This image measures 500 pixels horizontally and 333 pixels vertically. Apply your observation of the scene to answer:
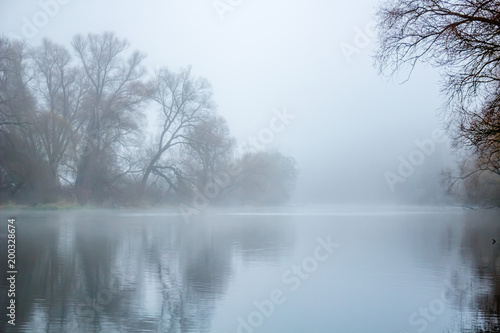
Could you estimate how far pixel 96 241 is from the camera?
17969mm

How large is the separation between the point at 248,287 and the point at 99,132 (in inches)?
1433

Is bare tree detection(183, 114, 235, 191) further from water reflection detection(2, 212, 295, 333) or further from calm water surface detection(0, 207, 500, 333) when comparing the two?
calm water surface detection(0, 207, 500, 333)

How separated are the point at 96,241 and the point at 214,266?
6.53 m

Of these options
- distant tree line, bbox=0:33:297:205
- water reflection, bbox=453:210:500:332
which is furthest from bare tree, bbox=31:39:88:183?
water reflection, bbox=453:210:500:332

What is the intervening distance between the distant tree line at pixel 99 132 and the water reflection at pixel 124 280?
19352mm

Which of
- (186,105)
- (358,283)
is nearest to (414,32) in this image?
(358,283)

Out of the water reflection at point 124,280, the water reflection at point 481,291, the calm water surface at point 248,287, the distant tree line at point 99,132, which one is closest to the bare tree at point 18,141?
the distant tree line at point 99,132

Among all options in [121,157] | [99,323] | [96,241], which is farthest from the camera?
[121,157]

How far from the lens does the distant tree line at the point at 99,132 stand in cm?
3691

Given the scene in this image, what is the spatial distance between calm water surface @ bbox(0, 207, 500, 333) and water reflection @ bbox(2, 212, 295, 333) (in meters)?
0.02

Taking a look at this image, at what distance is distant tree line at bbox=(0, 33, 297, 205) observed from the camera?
36.9 m

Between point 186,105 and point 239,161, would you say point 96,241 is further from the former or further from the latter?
point 239,161

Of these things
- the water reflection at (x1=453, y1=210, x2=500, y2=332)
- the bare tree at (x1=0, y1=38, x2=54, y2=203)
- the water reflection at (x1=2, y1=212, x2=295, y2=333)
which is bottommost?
the water reflection at (x1=453, y1=210, x2=500, y2=332)

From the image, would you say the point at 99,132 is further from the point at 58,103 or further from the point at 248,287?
the point at 248,287
